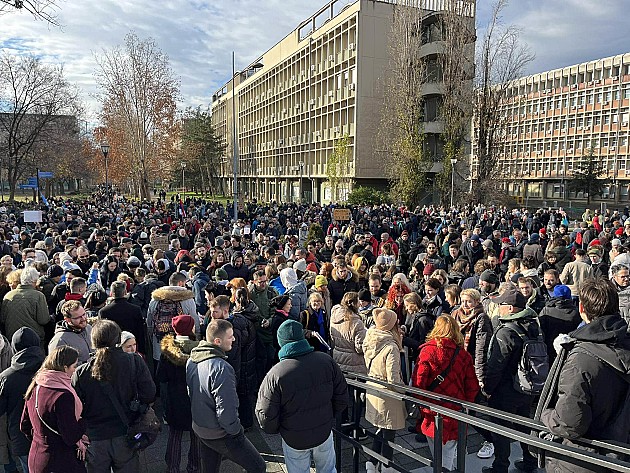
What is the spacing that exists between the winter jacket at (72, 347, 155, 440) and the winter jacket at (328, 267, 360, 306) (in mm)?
4379

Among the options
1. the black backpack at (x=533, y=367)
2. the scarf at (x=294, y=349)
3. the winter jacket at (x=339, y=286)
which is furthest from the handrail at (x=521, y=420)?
the winter jacket at (x=339, y=286)

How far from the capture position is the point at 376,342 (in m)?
4.43

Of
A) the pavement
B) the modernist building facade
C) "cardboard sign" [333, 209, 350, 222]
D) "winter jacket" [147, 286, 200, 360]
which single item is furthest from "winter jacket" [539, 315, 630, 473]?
the modernist building facade

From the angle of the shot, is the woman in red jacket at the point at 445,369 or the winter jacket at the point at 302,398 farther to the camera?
the woman in red jacket at the point at 445,369

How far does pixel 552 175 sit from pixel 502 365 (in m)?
70.7

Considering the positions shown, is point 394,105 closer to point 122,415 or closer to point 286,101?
point 286,101

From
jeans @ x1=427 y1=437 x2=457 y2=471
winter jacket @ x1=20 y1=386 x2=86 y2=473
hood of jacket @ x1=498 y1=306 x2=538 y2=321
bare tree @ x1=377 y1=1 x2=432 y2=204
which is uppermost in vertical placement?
bare tree @ x1=377 y1=1 x2=432 y2=204

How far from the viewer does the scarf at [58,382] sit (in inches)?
139

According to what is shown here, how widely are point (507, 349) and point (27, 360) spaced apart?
4167 millimetres

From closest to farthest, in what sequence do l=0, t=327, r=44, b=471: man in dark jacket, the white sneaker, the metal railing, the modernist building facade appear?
the metal railing → l=0, t=327, r=44, b=471: man in dark jacket → the white sneaker → the modernist building facade

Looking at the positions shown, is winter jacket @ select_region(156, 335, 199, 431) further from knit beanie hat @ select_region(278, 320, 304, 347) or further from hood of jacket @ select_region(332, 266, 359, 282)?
hood of jacket @ select_region(332, 266, 359, 282)

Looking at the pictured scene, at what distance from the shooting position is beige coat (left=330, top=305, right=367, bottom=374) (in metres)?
5.06

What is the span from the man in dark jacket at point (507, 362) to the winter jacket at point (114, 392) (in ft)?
9.94

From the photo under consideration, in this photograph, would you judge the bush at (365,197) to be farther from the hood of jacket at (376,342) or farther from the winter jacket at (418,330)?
the hood of jacket at (376,342)
